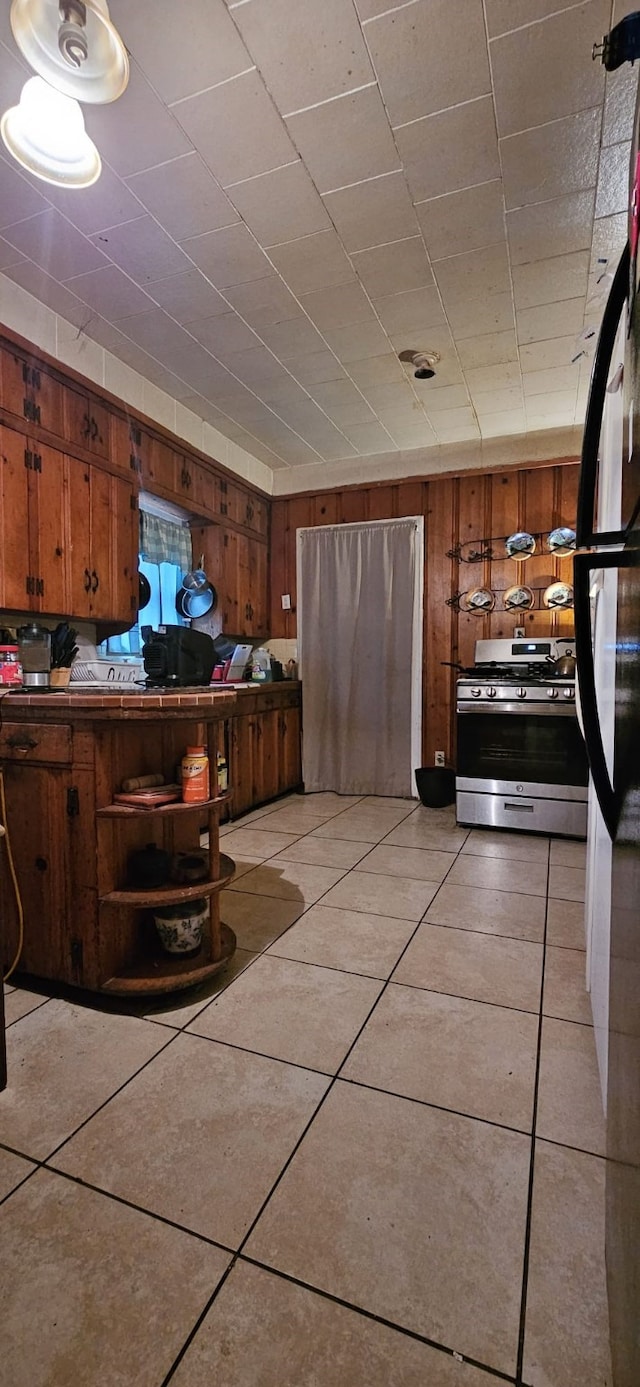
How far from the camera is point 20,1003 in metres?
1.73

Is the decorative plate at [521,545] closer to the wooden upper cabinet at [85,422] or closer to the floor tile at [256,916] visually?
the wooden upper cabinet at [85,422]

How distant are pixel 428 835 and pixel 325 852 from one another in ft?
2.39

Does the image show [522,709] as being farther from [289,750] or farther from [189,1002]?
[189,1002]

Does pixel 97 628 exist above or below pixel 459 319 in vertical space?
below

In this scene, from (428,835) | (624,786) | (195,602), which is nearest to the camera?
(624,786)

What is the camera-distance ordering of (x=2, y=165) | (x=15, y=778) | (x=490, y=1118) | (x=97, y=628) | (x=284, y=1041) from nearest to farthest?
(x=490, y=1118)
(x=284, y=1041)
(x=15, y=778)
(x=2, y=165)
(x=97, y=628)

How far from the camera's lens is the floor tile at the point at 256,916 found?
2.14 m

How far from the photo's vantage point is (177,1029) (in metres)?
1.60

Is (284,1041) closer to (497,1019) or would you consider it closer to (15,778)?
(497,1019)

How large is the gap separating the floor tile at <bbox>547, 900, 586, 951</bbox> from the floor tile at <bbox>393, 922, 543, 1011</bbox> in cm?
11

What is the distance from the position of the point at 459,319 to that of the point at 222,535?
219cm

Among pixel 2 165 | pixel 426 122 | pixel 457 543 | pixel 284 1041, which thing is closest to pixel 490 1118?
pixel 284 1041

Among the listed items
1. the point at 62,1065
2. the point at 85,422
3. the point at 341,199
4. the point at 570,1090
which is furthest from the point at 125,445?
the point at 570,1090

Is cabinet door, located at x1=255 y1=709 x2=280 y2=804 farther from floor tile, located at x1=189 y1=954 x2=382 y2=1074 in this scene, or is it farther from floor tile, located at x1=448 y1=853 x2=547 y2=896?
floor tile, located at x1=189 y1=954 x2=382 y2=1074
